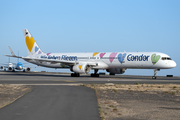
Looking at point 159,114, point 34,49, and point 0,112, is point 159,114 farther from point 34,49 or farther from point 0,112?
point 34,49

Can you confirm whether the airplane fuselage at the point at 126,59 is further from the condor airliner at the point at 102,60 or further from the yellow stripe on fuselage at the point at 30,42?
the yellow stripe on fuselage at the point at 30,42

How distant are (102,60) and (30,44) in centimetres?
1868

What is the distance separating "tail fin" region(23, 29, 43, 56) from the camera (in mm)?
53812

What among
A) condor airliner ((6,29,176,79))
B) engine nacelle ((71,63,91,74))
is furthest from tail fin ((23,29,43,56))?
engine nacelle ((71,63,91,74))

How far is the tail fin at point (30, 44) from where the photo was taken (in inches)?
2119

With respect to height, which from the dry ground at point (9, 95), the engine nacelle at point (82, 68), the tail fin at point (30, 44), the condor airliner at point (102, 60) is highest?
the tail fin at point (30, 44)

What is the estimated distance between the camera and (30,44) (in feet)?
178

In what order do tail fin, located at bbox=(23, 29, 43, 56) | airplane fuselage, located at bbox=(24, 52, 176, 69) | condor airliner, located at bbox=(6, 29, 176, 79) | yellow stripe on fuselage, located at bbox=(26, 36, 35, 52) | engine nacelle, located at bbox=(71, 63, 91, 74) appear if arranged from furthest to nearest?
1. yellow stripe on fuselage, located at bbox=(26, 36, 35, 52)
2. tail fin, located at bbox=(23, 29, 43, 56)
3. engine nacelle, located at bbox=(71, 63, 91, 74)
4. condor airliner, located at bbox=(6, 29, 176, 79)
5. airplane fuselage, located at bbox=(24, 52, 176, 69)

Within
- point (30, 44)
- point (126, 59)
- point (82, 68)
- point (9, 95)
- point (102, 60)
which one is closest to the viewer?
point (9, 95)

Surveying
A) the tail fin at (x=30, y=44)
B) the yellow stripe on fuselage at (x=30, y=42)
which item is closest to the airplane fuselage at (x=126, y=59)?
the tail fin at (x=30, y=44)

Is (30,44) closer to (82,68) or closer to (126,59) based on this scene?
(82,68)

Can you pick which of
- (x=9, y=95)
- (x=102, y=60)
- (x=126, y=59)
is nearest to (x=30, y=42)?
(x=102, y=60)

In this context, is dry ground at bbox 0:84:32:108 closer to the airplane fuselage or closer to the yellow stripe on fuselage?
the airplane fuselage

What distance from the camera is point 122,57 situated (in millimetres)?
41250
